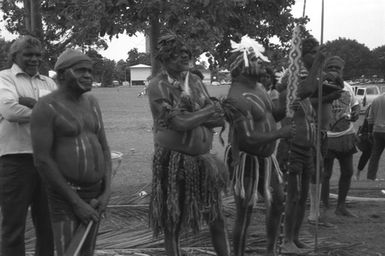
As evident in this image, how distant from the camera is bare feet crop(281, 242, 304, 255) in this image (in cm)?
489

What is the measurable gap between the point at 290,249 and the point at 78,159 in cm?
245

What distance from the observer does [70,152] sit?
3.25 m

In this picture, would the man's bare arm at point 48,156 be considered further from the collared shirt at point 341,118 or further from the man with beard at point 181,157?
the collared shirt at point 341,118

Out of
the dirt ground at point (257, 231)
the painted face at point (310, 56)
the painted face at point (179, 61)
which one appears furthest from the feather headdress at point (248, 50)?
the painted face at point (310, 56)

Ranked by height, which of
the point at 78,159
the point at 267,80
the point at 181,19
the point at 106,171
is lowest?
the point at 106,171

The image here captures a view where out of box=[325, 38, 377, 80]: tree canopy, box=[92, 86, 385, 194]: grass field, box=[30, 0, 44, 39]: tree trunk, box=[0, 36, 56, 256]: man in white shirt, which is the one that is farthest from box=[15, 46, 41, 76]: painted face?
box=[325, 38, 377, 80]: tree canopy

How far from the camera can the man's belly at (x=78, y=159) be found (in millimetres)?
3248

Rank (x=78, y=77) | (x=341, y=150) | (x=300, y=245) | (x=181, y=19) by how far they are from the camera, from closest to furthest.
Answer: (x=78, y=77), (x=300, y=245), (x=181, y=19), (x=341, y=150)

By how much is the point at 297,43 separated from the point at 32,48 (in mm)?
2093

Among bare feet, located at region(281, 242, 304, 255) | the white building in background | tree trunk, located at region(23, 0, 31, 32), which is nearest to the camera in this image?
bare feet, located at region(281, 242, 304, 255)

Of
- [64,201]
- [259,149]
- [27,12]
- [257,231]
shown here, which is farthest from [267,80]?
[27,12]

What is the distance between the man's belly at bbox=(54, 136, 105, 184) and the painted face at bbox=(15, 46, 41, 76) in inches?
46.1

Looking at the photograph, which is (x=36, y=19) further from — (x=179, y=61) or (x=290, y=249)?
(x=290, y=249)

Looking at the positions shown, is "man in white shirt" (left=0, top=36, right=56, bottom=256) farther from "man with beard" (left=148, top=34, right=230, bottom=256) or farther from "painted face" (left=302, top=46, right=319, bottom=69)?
"painted face" (left=302, top=46, right=319, bottom=69)
